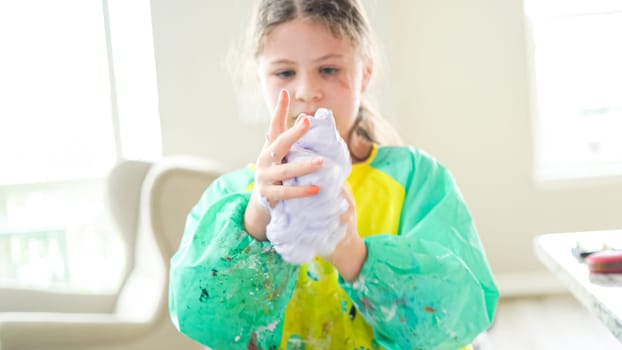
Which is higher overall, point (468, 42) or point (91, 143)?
point (468, 42)

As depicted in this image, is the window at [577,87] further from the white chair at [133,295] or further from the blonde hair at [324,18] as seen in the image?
the blonde hair at [324,18]

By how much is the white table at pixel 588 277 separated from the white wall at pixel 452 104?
2490 millimetres

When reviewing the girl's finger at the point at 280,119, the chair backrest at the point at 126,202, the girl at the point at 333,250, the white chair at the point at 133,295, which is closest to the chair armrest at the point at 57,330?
the white chair at the point at 133,295

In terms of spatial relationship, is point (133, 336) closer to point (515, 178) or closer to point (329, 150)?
point (329, 150)

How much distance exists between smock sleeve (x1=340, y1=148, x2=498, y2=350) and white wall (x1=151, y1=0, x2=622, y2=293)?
2.71 meters

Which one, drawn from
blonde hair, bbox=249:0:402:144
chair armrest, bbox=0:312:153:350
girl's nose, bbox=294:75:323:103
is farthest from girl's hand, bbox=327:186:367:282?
chair armrest, bbox=0:312:153:350

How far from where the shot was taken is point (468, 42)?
359 centimetres

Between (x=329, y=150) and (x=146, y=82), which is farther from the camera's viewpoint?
(x=146, y=82)

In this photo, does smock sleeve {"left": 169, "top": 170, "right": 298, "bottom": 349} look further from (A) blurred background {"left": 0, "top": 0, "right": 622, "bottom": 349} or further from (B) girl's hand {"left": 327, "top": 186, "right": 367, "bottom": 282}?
(A) blurred background {"left": 0, "top": 0, "right": 622, "bottom": 349}

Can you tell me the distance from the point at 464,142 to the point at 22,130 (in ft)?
7.96

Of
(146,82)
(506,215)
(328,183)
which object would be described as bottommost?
(506,215)

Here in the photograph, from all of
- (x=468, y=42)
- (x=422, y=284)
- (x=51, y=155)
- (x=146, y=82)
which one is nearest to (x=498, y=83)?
(x=468, y=42)

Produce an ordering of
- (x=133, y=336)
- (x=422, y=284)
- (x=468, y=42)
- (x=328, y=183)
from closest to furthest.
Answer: (x=328, y=183) < (x=422, y=284) < (x=133, y=336) < (x=468, y=42)

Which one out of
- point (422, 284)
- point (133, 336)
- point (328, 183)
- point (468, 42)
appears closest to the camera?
point (328, 183)
